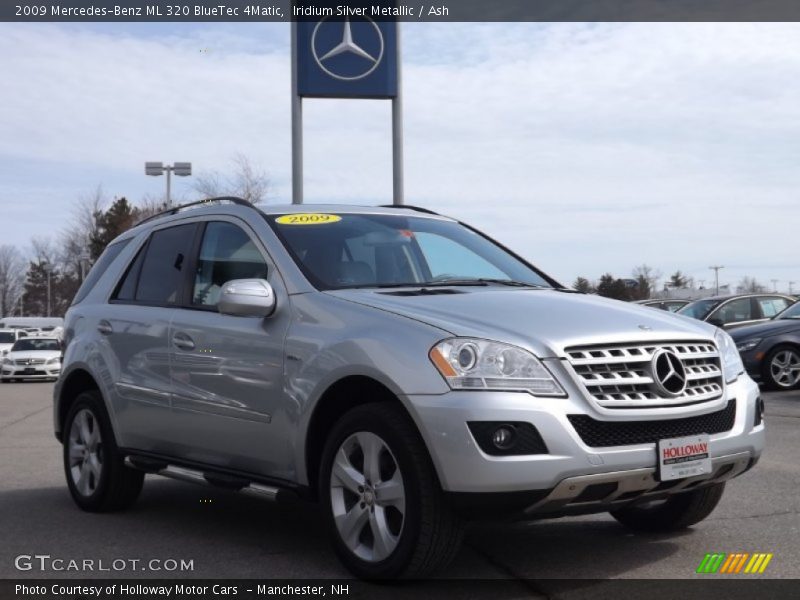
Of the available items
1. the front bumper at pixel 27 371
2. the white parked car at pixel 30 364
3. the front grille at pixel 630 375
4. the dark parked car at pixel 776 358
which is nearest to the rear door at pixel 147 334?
the front grille at pixel 630 375

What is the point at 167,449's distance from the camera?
19.8 feet

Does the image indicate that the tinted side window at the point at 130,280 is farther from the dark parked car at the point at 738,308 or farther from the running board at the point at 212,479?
the dark parked car at the point at 738,308

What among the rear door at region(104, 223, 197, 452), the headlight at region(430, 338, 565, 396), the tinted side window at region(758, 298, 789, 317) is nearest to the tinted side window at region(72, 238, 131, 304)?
the rear door at region(104, 223, 197, 452)

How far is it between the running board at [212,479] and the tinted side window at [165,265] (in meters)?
0.94

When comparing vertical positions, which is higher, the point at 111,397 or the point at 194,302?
the point at 194,302

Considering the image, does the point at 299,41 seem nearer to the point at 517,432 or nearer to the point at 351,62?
the point at 351,62

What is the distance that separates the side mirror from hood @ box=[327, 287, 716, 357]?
1.09 feet

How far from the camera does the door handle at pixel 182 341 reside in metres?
5.79

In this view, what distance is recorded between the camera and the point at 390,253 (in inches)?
232

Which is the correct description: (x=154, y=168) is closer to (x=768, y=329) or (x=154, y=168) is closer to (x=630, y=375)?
(x=768, y=329)

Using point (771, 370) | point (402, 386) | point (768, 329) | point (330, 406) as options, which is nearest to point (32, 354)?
point (768, 329)

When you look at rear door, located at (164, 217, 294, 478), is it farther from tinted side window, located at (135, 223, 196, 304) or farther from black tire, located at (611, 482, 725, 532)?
black tire, located at (611, 482, 725, 532)

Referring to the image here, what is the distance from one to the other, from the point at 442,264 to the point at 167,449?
1.86 metres

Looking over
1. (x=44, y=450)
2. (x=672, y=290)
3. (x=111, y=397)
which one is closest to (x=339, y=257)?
(x=111, y=397)
